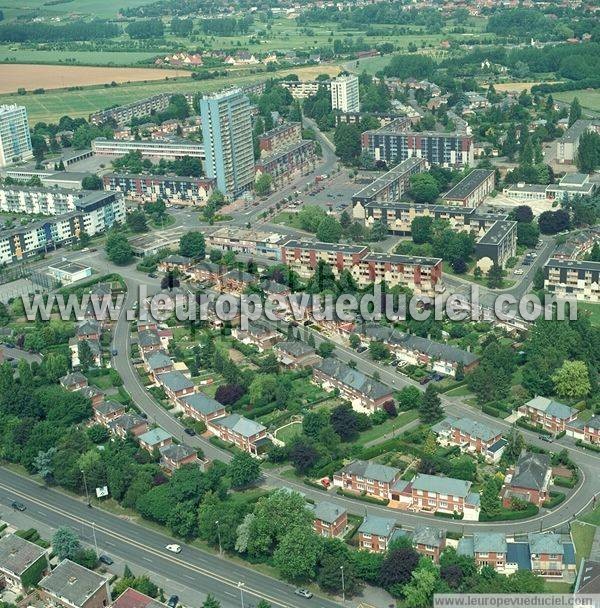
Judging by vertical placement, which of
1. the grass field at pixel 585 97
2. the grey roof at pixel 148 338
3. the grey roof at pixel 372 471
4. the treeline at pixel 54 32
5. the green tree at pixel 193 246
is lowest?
the grey roof at pixel 372 471

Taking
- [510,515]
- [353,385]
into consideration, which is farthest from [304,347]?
[510,515]

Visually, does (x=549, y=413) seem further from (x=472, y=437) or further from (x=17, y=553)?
(x=17, y=553)

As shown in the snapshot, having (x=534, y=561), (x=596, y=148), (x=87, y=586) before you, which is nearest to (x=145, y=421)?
(x=87, y=586)

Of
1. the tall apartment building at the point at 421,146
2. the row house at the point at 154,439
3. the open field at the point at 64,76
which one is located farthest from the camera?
the open field at the point at 64,76

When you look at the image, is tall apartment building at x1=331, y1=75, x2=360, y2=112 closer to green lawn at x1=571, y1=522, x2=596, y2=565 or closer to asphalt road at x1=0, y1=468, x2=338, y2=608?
asphalt road at x1=0, y1=468, x2=338, y2=608

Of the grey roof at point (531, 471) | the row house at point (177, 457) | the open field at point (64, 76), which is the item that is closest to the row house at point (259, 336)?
the row house at point (177, 457)

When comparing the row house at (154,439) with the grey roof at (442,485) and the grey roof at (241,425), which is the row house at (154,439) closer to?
the grey roof at (241,425)
